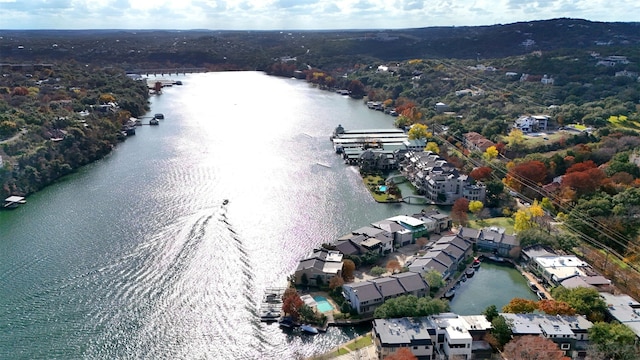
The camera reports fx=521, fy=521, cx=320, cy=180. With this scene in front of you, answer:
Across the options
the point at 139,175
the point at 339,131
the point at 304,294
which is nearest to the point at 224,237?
the point at 304,294

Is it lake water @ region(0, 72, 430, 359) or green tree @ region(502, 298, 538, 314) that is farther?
green tree @ region(502, 298, 538, 314)

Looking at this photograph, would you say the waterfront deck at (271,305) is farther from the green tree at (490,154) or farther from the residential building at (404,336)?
the green tree at (490,154)

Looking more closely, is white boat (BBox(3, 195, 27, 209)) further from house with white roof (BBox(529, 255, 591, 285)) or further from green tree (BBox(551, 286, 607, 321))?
green tree (BBox(551, 286, 607, 321))

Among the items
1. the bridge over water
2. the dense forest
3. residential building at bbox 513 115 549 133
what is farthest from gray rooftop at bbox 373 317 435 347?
the bridge over water

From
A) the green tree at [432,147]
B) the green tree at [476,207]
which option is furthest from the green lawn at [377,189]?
the green tree at [432,147]

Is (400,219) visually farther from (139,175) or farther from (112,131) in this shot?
(112,131)
